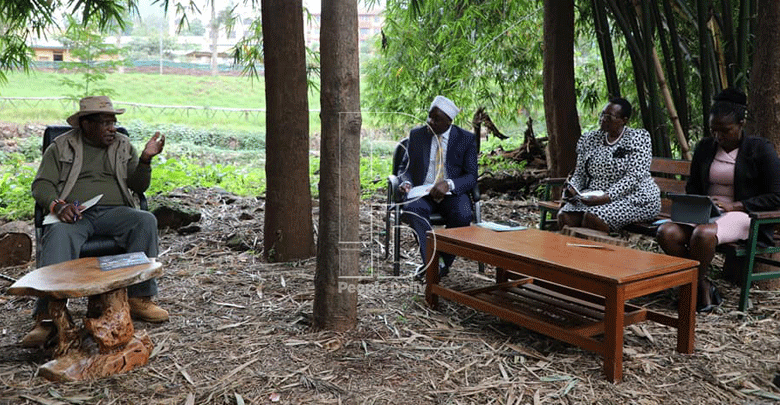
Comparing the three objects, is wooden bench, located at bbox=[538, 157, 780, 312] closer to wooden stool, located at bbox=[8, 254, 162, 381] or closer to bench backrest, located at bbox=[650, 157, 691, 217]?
bench backrest, located at bbox=[650, 157, 691, 217]

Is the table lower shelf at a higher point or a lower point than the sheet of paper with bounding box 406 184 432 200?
lower

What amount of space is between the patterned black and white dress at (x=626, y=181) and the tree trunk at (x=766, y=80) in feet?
2.39

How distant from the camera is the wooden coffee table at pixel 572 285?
2742 millimetres

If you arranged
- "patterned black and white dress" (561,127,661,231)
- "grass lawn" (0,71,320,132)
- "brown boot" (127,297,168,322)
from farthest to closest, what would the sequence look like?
"grass lawn" (0,71,320,132)
"patterned black and white dress" (561,127,661,231)
"brown boot" (127,297,168,322)

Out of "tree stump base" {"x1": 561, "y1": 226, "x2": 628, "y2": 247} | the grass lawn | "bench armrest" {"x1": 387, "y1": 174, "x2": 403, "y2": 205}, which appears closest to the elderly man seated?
"bench armrest" {"x1": 387, "y1": 174, "x2": 403, "y2": 205}

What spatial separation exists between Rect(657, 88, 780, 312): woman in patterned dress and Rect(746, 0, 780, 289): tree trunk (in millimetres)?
392

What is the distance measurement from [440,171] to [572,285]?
5.81 ft

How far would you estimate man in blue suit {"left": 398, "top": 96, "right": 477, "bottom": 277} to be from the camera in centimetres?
428

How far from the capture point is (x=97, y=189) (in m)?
3.63

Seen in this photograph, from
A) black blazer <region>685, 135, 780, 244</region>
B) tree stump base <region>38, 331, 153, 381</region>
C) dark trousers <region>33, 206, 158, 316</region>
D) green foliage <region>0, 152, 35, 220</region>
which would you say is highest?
black blazer <region>685, 135, 780, 244</region>

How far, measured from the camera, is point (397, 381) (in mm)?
2736

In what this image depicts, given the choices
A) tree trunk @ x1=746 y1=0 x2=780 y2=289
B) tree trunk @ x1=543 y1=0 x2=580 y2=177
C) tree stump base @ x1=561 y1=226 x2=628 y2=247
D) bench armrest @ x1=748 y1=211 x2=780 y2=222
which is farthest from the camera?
tree trunk @ x1=543 y1=0 x2=580 y2=177

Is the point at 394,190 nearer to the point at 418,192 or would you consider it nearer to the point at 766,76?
the point at 418,192

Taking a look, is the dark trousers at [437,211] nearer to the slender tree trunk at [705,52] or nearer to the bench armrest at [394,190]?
the bench armrest at [394,190]
